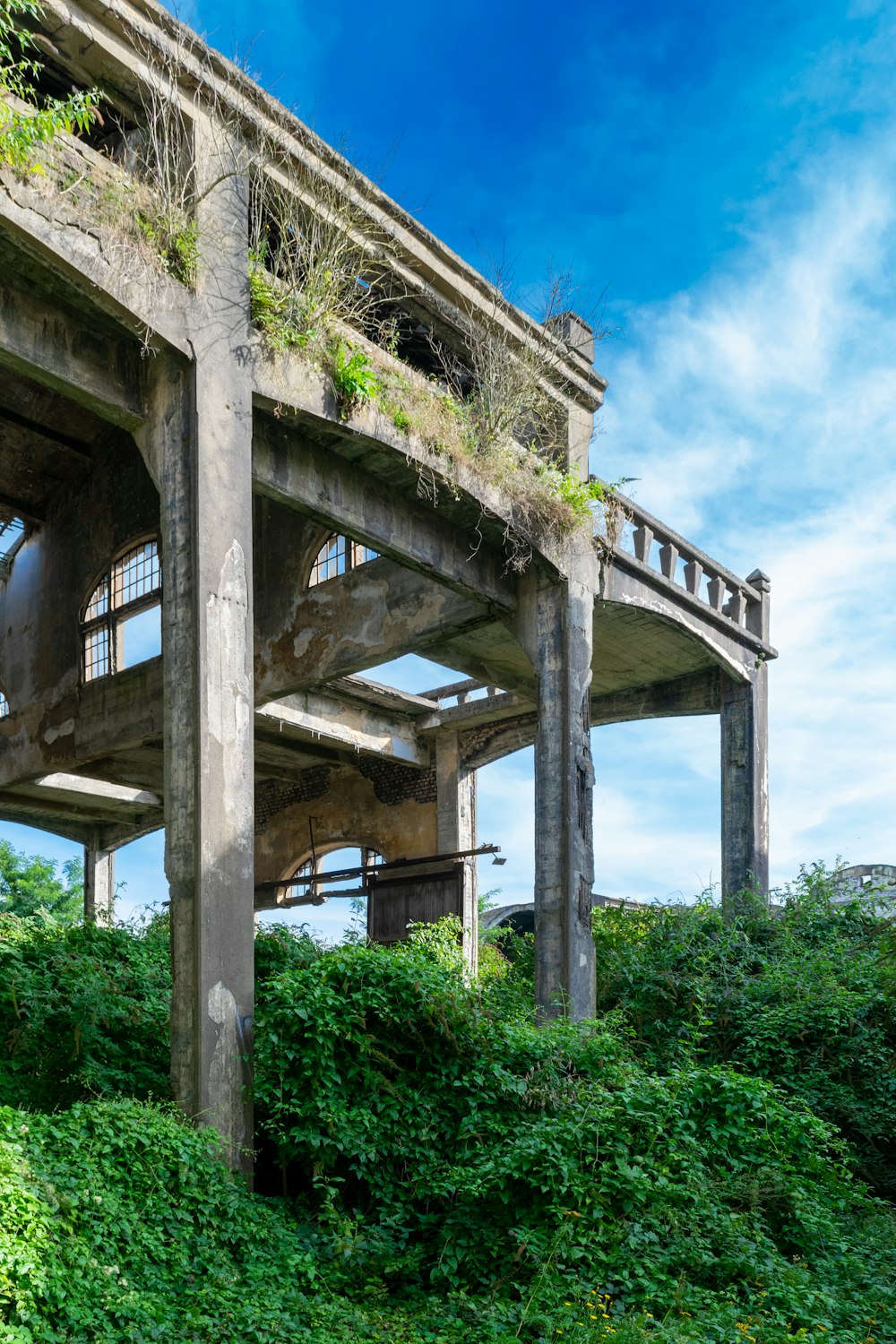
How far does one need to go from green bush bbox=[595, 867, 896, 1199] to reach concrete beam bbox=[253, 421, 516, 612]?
15.0ft

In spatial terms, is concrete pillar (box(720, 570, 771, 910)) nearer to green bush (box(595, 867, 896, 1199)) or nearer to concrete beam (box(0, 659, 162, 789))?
green bush (box(595, 867, 896, 1199))

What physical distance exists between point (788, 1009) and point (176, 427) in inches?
316

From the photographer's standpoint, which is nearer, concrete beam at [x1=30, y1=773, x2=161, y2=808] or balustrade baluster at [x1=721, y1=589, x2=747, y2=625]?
balustrade baluster at [x1=721, y1=589, x2=747, y2=625]

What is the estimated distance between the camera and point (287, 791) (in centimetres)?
2131

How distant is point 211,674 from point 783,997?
728cm

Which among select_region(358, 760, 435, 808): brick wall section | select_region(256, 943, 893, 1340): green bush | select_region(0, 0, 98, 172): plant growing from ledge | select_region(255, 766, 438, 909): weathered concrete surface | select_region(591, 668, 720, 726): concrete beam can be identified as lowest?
select_region(256, 943, 893, 1340): green bush

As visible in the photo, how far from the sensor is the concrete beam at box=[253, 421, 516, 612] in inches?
391

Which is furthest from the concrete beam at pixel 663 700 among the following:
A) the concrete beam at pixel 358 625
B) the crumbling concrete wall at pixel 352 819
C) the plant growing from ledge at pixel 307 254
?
the plant growing from ledge at pixel 307 254

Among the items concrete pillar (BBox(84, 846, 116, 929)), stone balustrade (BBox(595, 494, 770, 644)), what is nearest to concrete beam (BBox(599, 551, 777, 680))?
stone balustrade (BBox(595, 494, 770, 644))

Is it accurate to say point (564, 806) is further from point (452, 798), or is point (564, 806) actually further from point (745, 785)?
point (452, 798)

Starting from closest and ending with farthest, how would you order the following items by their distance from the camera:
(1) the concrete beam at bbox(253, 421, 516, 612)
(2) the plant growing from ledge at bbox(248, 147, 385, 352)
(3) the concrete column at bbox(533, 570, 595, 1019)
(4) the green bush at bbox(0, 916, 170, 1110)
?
(4) the green bush at bbox(0, 916, 170, 1110), (2) the plant growing from ledge at bbox(248, 147, 385, 352), (1) the concrete beam at bbox(253, 421, 516, 612), (3) the concrete column at bbox(533, 570, 595, 1019)

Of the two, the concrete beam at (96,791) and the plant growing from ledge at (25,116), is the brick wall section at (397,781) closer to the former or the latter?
the concrete beam at (96,791)

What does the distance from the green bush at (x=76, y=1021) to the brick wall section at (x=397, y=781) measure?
9.26 meters

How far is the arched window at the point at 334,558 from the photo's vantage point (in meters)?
14.3
